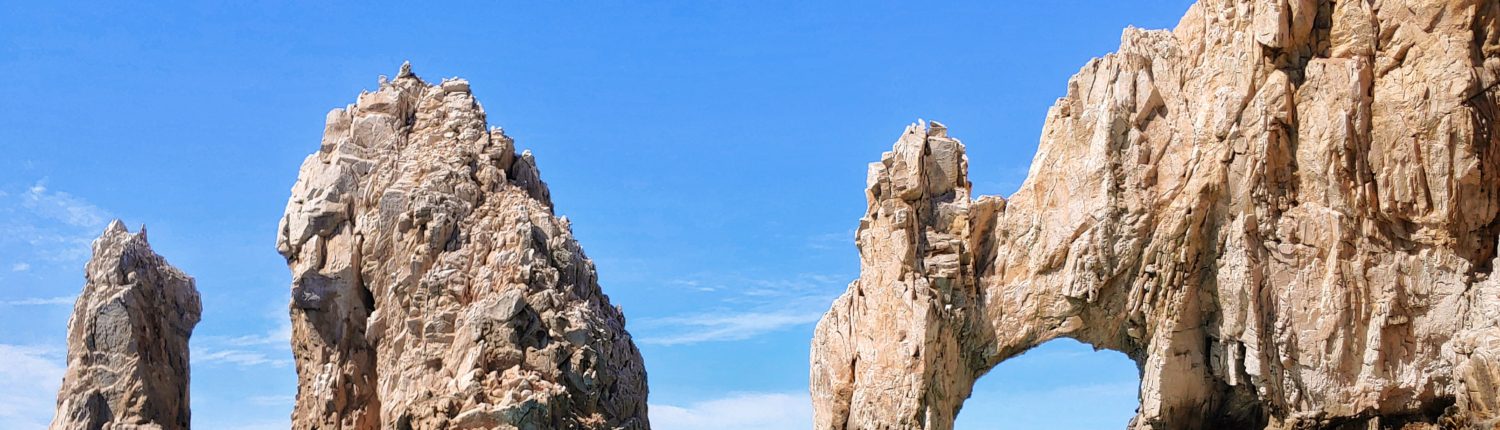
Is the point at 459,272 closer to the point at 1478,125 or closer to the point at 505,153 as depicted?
the point at 505,153

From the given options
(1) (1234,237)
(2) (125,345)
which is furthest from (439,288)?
(1) (1234,237)

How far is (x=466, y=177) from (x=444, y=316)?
143 inches

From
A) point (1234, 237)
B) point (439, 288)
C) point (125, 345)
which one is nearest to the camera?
point (1234, 237)

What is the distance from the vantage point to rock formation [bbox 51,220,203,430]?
40562 millimetres

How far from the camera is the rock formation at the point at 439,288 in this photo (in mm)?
37188

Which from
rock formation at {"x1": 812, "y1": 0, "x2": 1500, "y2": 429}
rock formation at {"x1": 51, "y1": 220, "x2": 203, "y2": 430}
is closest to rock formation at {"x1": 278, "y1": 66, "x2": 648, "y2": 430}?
rock formation at {"x1": 51, "y1": 220, "x2": 203, "y2": 430}

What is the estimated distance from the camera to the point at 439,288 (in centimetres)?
3853

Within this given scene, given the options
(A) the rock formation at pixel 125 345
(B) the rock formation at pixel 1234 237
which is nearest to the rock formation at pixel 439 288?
(A) the rock formation at pixel 125 345

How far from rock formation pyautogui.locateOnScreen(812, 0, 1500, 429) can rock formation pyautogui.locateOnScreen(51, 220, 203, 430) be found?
15.6 meters

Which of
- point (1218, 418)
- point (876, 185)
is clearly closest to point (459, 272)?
point (876, 185)

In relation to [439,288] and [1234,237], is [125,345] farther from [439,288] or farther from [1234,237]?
[1234,237]

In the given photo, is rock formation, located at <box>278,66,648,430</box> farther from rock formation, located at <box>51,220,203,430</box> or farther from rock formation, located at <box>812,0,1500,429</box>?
rock formation, located at <box>812,0,1500,429</box>

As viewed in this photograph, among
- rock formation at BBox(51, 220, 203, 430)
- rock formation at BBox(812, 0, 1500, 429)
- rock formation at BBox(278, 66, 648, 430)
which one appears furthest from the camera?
rock formation at BBox(51, 220, 203, 430)

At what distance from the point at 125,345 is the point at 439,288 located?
312 inches
